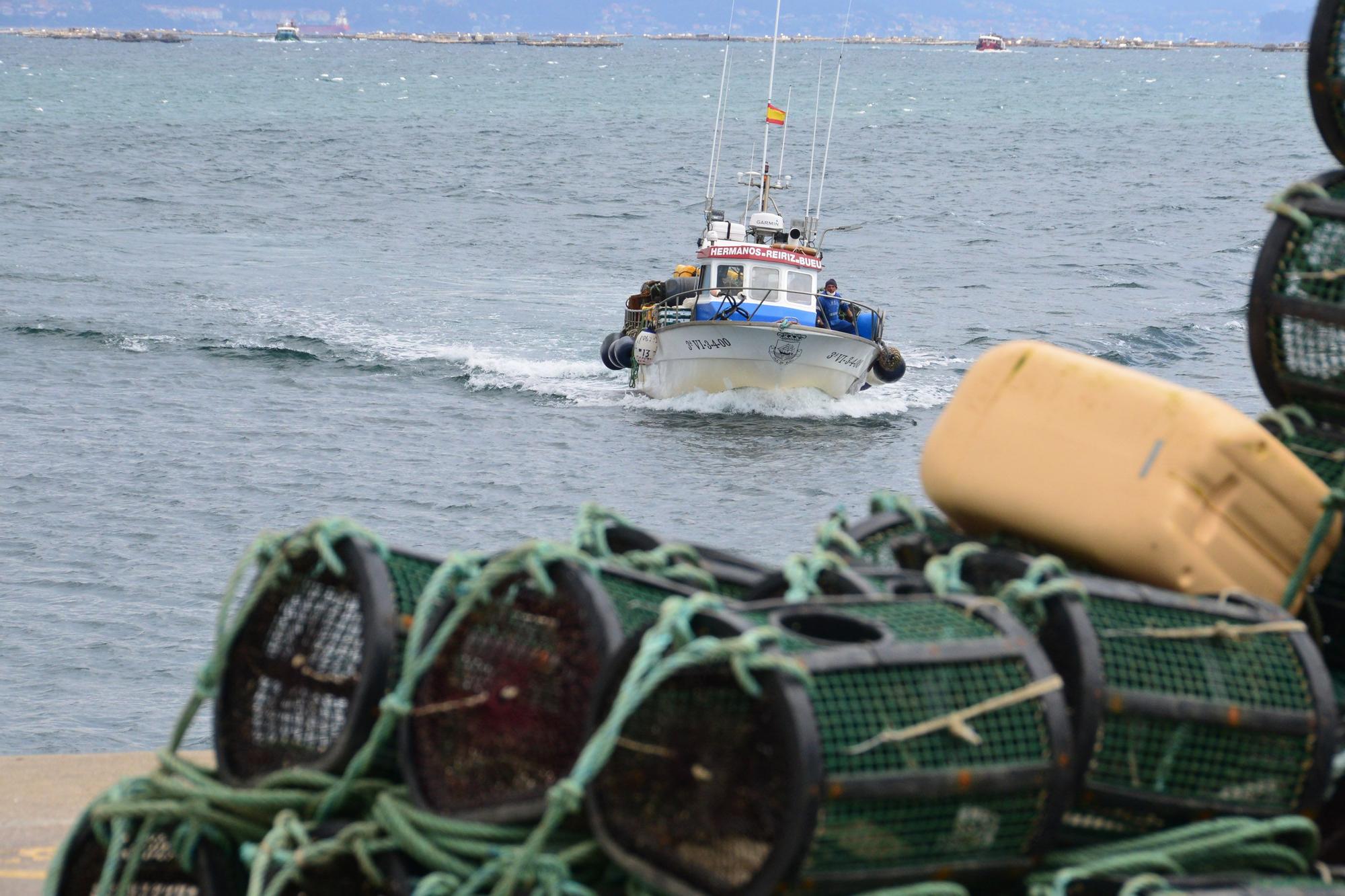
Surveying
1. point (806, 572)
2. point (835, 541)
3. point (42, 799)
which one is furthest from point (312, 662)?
point (42, 799)

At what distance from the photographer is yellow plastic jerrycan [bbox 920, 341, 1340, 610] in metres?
3.85

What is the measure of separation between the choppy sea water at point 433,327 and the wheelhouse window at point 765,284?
1.42 meters

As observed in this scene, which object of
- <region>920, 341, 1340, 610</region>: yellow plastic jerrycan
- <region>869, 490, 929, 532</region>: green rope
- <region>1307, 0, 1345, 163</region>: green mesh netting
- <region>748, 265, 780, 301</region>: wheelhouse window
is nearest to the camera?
<region>920, 341, 1340, 610</region>: yellow plastic jerrycan

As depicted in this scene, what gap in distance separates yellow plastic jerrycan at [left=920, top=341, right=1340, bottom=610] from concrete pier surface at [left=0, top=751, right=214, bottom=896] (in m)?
2.61

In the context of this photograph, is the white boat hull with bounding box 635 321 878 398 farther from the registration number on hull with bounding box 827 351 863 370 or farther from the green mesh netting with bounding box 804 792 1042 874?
the green mesh netting with bounding box 804 792 1042 874

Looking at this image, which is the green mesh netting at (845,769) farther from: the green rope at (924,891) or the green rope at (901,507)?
the green rope at (901,507)

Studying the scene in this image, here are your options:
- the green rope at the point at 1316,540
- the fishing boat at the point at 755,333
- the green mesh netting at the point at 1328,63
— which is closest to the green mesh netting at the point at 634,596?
the green rope at the point at 1316,540

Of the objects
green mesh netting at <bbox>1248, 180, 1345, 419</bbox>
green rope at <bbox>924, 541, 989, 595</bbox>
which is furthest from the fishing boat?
green rope at <bbox>924, 541, 989, 595</bbox>

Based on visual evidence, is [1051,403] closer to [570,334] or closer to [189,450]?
[189,450]

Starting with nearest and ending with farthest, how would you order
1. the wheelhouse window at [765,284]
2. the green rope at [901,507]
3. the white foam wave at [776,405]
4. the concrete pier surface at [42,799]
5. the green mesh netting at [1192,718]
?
the green mesh netting at [1192,718], the green rope at [901,507], the concrete pier surface at [42,799], the wheelhouse window at [765,284], the white foam wave at [776,405]

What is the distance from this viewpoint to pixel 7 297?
31172 mm

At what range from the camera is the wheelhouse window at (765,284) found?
22.7 m

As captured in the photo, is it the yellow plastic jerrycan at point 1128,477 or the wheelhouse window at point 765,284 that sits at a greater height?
the yellow plastic jerrycan at point 1128,477

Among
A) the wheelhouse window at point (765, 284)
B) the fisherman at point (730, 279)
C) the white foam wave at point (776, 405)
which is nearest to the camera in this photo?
the fisherman at point (730, 279)
